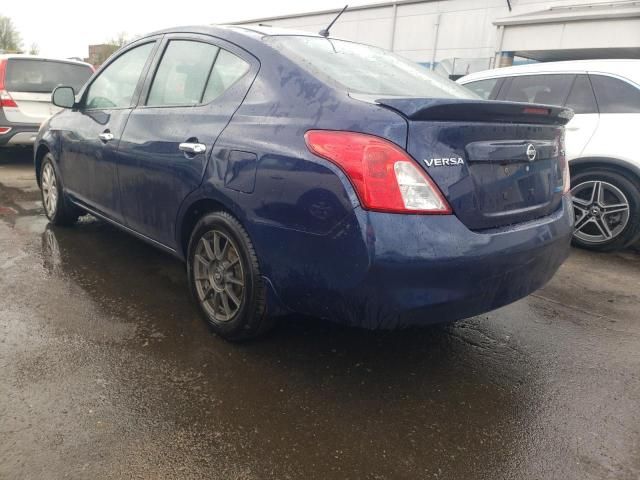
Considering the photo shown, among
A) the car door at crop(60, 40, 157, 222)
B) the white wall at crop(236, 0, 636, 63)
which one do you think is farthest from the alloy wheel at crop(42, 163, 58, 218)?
the white wall at crop(236, 0, 636, 63)

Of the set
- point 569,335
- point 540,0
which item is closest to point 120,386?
point 569,335

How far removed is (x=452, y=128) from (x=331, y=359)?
4.26ft

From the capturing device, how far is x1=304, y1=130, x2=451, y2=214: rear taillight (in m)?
1.96

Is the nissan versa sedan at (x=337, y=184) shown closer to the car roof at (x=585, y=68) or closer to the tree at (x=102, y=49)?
the car roof at (x=585, y=68)

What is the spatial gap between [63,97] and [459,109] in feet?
10.9

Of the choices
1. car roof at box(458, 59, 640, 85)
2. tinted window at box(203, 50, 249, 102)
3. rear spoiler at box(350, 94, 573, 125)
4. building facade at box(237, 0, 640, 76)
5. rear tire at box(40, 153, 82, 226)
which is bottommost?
rear tire at box(40, 153, 82, 226)

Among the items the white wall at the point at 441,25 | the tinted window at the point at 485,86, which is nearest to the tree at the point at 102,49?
the white wall at the point at 441,25

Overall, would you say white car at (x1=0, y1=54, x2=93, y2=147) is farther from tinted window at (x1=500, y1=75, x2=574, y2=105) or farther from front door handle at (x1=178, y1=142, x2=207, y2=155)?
tinted window at (x1=500, y1=75, x2=574, y2=105)

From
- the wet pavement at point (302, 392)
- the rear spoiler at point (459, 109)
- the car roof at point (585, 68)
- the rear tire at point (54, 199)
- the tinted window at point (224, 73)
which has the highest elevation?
the car roof at point (585, 68)

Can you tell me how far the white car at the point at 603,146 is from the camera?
454 cm

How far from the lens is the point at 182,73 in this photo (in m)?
3.05

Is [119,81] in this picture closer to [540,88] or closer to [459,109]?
[459,109]

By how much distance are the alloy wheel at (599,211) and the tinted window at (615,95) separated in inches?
26.4

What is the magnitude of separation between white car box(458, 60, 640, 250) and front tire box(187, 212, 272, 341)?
12.0 ft
